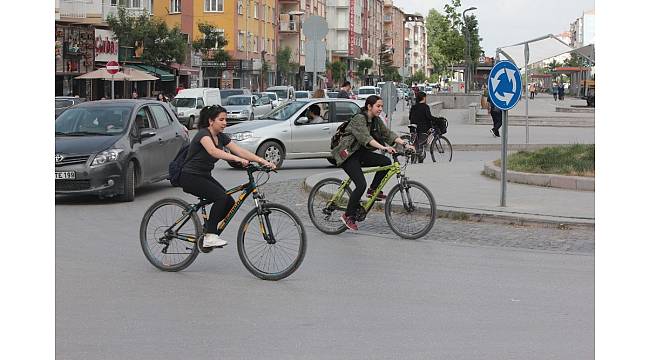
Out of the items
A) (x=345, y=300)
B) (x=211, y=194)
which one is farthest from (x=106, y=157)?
(x=345, y=300)

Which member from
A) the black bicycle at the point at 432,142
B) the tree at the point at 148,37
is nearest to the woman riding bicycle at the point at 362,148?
the black bicycle at the point at 432,142

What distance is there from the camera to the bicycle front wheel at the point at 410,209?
11.7 meters

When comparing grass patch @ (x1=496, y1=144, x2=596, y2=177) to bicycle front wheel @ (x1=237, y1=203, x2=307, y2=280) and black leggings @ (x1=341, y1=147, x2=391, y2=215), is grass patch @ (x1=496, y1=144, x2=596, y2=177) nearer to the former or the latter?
black leggings @ (x1=341, y1=147, x2=391, y2=215)

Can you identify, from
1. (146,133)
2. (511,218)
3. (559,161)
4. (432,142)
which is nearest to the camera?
(511,218)

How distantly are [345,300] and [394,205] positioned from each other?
3.93 meters

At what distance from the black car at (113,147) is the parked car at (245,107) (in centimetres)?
3147

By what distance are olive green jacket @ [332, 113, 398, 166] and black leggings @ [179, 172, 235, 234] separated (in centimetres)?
260

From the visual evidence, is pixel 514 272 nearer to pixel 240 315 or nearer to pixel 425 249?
pixel 425 249

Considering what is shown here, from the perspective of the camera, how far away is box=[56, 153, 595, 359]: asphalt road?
6.46 metres

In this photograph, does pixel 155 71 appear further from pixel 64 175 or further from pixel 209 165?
pixel 209 165

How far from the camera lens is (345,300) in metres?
8.10

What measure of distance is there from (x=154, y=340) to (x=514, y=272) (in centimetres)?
414

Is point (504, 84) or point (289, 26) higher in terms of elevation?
point (289, 26)

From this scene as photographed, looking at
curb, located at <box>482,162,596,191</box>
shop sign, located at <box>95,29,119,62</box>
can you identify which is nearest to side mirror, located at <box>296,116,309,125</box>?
curb, located at <box>482,162,596,191</box>
